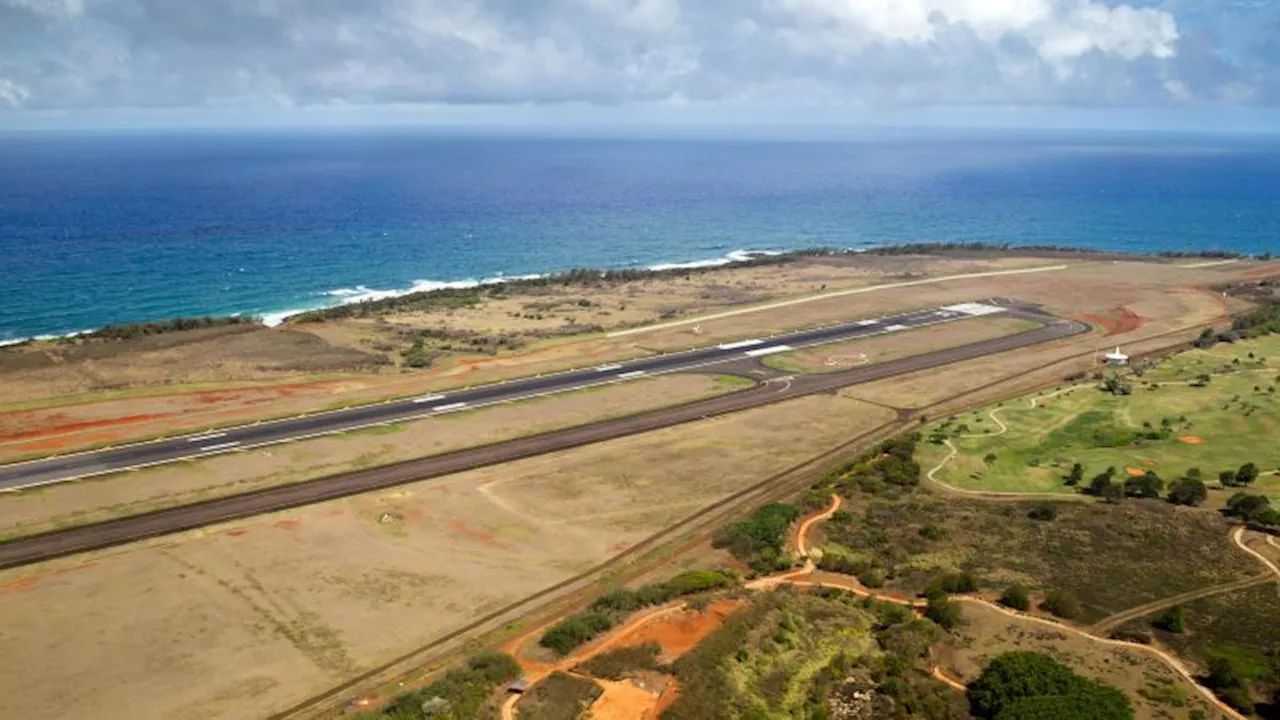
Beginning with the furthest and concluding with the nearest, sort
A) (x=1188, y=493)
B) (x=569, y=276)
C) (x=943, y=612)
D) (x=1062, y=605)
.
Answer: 1. (x=569, y=276)
2. (x=1188, y=493)
3. (x=1062, y=605)
4. (x=943, y=612)

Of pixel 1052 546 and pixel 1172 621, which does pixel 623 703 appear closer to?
pixel 1172 621

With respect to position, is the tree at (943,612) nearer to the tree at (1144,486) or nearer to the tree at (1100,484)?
the tree at (1100,484)

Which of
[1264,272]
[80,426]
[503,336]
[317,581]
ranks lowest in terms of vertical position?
[317,581]

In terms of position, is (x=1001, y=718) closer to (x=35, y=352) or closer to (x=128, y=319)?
(x=35, y=352)

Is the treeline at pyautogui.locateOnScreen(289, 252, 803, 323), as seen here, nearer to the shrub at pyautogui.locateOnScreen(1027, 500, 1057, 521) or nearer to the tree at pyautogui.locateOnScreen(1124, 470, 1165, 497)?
the shrub at pyautogui.locateOnScreen(1027, 500, 1057, 521)

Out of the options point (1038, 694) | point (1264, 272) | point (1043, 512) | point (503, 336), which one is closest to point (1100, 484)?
point (1043, 512)

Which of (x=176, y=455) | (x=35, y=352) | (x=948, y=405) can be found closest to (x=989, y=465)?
(x=948, y=405)
